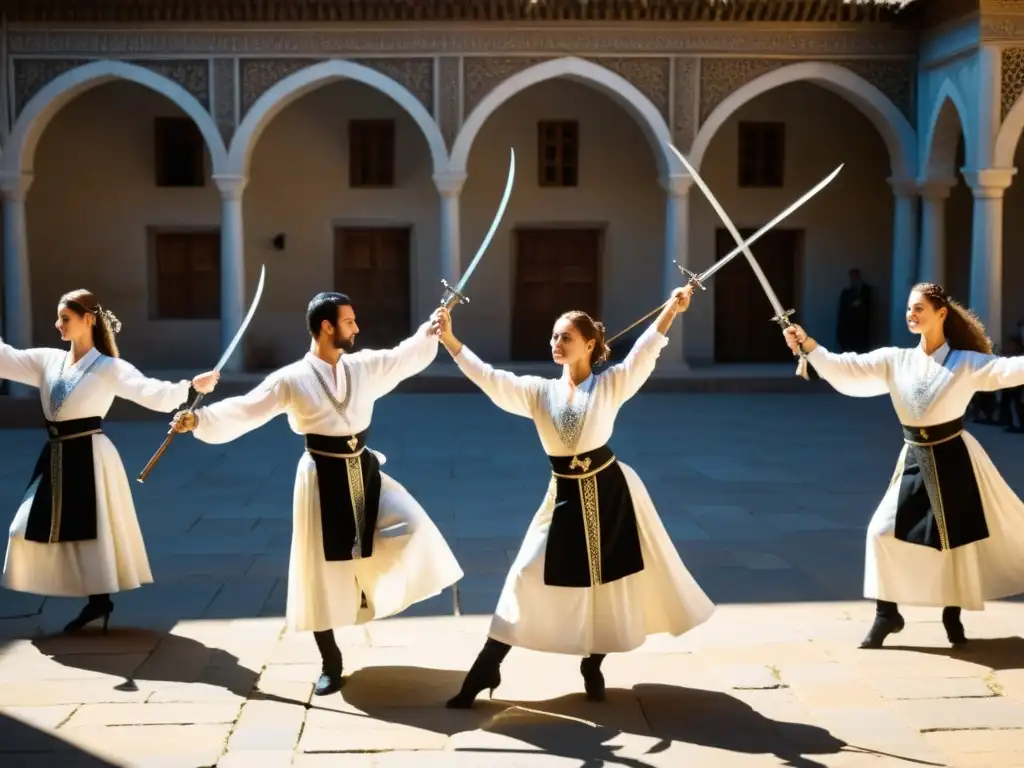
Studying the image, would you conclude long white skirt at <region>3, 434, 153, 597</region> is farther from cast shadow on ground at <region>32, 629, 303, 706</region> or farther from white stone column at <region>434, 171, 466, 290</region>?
white stone column at <region>434, 171, 466, 290</region>

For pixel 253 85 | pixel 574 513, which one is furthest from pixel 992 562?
pixel 253 85

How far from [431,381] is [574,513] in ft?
34.5

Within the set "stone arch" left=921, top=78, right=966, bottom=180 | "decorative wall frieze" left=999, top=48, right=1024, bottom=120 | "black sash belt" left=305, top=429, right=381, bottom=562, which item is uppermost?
"decorative wall frieze" left=999, top=48, right=1024, bottom=120

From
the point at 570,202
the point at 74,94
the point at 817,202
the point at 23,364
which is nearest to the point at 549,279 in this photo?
the point at 570,202

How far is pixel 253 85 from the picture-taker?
15195 millimetres

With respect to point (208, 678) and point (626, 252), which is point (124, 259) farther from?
point (208, 678)

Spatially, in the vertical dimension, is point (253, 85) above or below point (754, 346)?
above

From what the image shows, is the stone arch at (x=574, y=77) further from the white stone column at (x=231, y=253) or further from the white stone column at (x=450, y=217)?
the white stone column at (x=231, y=253)

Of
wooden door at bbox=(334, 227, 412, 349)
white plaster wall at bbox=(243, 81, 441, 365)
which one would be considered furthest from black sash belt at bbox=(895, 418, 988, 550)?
wooden door at bbox=(334, 227, 412, 349)

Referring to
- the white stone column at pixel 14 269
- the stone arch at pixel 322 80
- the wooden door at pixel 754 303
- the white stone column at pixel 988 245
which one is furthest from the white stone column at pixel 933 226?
the white stone column at pixel 14 269

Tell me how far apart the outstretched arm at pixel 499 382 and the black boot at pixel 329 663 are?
99cm

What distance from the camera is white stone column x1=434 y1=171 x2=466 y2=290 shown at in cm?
1520

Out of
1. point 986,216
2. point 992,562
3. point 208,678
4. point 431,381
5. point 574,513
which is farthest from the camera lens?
point 431,381

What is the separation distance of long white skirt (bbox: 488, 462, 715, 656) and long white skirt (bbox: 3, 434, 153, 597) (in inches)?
68.6
